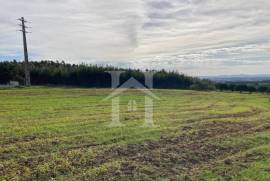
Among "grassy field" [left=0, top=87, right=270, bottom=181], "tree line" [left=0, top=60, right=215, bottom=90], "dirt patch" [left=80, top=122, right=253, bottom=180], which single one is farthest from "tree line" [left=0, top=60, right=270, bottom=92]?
"dirt patch" [left=80, top=122, right=253, bottom=180]

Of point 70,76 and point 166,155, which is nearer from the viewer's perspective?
point 166,155

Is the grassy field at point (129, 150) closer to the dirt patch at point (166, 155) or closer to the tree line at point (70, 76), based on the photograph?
the dirt patch at point (166, 155)

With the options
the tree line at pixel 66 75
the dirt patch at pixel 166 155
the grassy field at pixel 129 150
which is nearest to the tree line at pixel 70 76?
the tree line at pixel 66 75

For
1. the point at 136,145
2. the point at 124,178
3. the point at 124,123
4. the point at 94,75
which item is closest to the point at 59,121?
the point at 124,123

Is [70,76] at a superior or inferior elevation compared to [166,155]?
superior

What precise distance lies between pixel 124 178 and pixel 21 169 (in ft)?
9.39

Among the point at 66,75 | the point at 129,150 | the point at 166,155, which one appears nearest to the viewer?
the point at 166,155

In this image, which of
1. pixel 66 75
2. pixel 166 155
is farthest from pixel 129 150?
pixel 66 75

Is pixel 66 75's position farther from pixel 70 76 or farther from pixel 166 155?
pixel 166 155

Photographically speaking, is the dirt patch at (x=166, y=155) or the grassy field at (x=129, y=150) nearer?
the grassy field at (x=129, y=150)

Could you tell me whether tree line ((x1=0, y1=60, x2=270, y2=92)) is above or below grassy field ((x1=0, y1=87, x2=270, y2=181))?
above

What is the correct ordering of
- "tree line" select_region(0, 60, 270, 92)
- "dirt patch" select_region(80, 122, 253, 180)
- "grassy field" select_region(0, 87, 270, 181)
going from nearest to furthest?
"grassy field" select_region(0, 87, 270, 181) < "dirt patch" select_region(80, 122, 253, 180) < "tree line" select_region(0, 60, 270, 92)

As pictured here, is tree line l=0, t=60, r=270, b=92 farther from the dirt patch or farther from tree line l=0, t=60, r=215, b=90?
the dirt patch

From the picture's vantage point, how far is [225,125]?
66.1 ft
